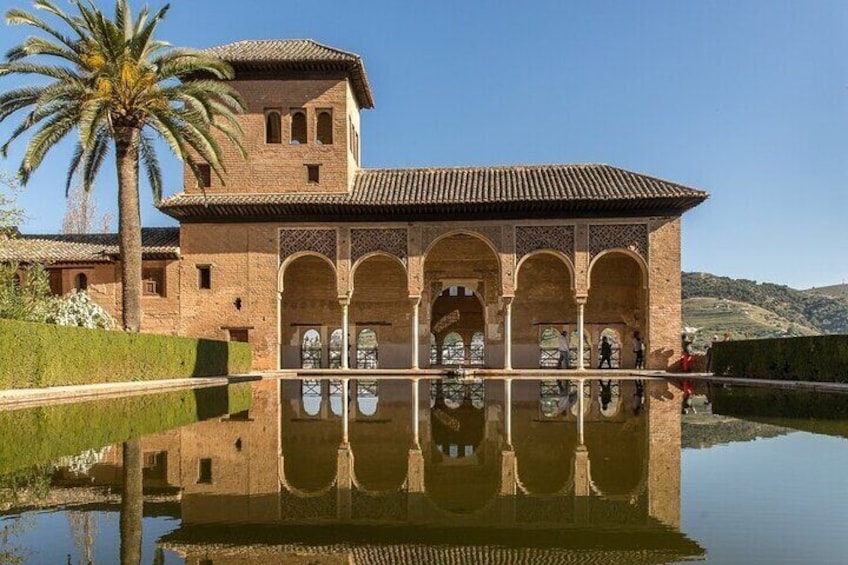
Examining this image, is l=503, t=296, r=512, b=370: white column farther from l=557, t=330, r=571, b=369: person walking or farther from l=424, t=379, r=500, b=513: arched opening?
l=424, t=379, r=500, b=513: arched opening

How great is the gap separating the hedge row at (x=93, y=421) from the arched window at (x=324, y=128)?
13095 millimetres

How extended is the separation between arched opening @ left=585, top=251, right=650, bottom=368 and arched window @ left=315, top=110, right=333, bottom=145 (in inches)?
406

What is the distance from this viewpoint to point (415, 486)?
5980 millimetres

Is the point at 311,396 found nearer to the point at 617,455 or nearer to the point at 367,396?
the point at 367,396

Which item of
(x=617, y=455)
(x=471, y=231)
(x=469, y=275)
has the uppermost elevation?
(x=471, y=231)

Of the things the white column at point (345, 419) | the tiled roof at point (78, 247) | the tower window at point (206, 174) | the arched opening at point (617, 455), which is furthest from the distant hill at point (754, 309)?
the arched opening at point (617, 455)

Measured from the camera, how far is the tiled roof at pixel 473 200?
2441 cm

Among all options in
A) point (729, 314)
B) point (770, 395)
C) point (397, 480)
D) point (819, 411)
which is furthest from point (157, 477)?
point (729, 314)

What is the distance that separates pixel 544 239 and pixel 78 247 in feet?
50.8

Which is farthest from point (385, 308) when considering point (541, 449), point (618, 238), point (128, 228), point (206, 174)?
point (541, 449)

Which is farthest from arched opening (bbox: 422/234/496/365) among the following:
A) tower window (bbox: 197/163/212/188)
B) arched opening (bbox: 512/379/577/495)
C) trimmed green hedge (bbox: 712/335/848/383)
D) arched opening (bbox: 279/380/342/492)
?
arched opening (bbox: 279/380/342/492)

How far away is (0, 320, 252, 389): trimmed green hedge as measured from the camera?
1314cm

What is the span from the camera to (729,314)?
77188 millimetres

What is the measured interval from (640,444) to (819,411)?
227 inches
